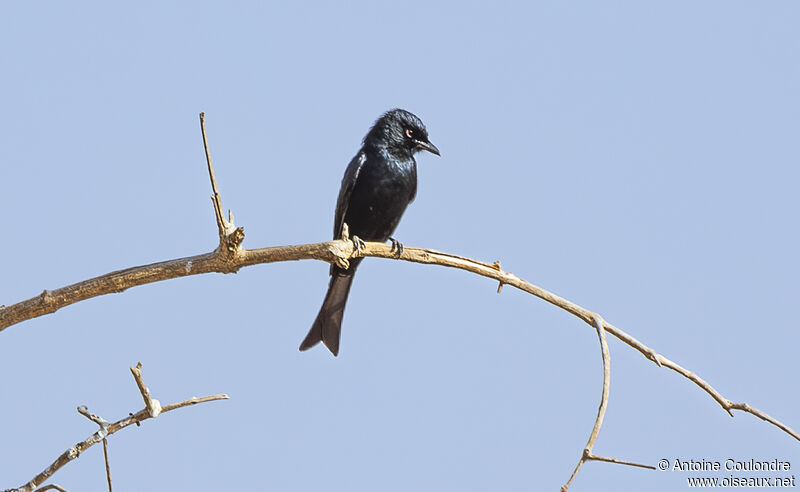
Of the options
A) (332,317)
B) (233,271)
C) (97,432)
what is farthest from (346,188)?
(97,432)

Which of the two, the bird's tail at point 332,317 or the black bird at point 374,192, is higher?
the black bird at point 374,192

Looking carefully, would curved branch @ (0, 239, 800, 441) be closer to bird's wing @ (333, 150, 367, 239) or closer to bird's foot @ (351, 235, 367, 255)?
bird's foot @ (351, 235, 367, 255)

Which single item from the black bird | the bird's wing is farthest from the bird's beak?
the bird's wing

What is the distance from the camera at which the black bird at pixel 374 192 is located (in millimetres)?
6352

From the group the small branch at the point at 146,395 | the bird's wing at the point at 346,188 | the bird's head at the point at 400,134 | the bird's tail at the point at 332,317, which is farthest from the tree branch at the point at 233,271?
the bird's head at the point at 400,134

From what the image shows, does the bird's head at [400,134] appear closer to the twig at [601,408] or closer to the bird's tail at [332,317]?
the bird's tail at [332,317]

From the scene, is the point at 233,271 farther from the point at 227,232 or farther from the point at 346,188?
the point at 346,188

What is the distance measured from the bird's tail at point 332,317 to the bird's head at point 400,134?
1060 mm

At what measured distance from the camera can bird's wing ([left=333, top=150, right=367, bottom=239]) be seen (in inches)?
253

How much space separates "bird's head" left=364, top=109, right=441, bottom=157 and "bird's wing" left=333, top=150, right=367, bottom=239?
175 millimetres

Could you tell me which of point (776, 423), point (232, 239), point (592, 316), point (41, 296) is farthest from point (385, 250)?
point (776, 423)

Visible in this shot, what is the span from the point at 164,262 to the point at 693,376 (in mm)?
2467

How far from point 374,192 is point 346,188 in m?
0.24

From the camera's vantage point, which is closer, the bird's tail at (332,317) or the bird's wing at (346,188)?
the bird's tail at (332,317)
